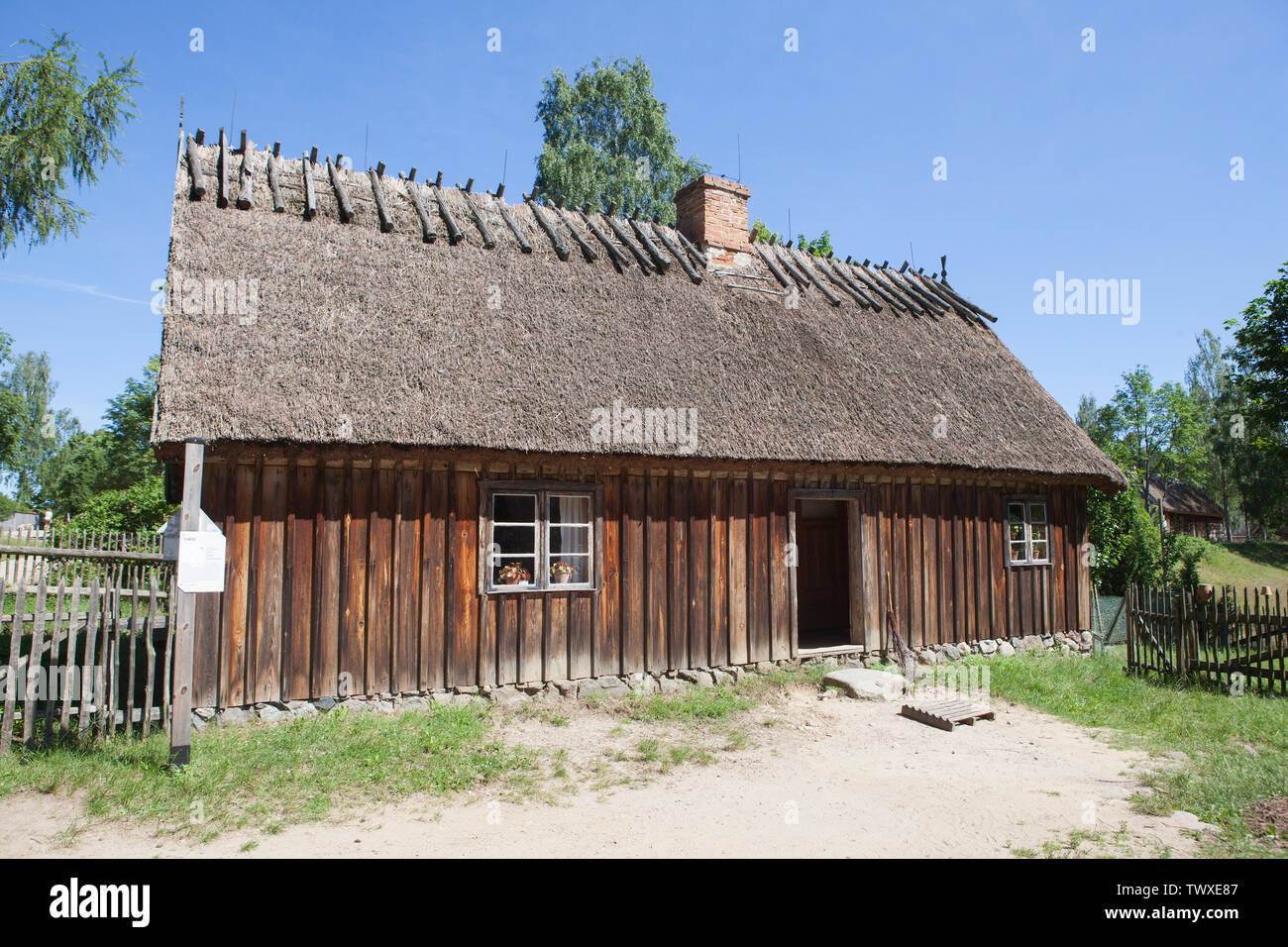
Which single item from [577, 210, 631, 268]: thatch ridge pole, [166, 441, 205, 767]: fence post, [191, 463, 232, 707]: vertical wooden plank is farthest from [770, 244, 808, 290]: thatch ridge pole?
[166, 441, 205, 767]: fence post

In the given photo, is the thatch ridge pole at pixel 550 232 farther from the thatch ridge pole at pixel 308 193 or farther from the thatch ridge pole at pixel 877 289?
the thatch ridge pole at pixel 877 289

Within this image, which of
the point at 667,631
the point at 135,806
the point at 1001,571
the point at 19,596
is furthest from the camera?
the point at 1001,571

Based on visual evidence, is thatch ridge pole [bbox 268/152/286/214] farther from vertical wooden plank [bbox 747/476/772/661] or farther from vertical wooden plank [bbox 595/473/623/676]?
vertical wooden plank [bbox 747/476/772/661]

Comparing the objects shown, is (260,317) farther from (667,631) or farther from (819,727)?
(819,727)

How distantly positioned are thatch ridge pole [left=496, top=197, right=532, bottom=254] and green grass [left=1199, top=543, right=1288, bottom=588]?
2786 centimetres

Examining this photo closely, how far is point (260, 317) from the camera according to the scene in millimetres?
7457

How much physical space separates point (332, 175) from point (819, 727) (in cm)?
924

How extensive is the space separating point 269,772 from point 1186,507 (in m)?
49.9

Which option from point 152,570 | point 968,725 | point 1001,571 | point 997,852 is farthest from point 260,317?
point 1001,571

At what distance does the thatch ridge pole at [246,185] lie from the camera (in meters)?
8.73

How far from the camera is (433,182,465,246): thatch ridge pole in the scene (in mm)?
9758

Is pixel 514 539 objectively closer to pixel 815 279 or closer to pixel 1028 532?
pixel 815 279

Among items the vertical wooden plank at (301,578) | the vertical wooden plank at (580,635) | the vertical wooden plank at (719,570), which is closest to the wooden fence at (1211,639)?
the vertical wooden plank at (719,570)
